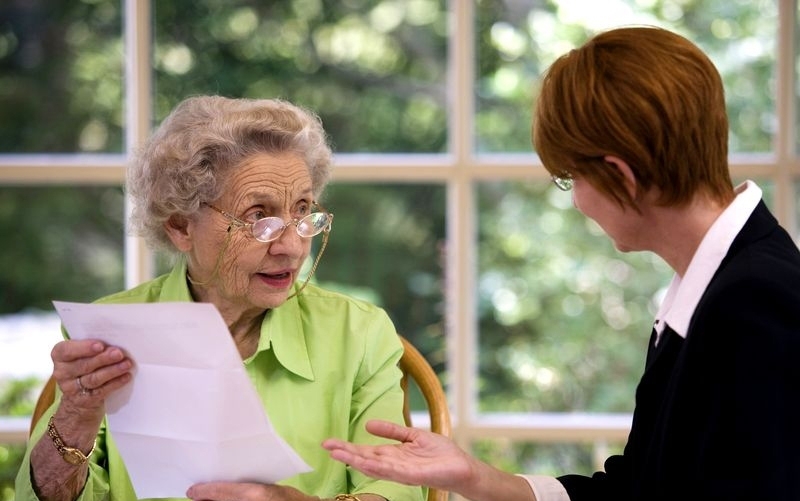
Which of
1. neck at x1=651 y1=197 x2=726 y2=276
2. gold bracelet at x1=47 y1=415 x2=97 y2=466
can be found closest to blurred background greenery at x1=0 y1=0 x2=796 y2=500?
gold bracelet at x1=47 y1=415 x2=97 y2=466

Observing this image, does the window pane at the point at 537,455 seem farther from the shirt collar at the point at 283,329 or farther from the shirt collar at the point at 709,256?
the shirt collar at the point at 709,256

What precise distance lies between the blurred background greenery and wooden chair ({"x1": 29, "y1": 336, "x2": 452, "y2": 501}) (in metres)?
0.99

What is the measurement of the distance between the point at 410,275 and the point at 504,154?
465 millimetres

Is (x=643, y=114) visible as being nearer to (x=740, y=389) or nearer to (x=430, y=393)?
(x=740, y=389)

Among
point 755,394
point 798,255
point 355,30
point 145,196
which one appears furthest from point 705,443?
point 355,30

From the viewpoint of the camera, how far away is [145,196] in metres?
2.00

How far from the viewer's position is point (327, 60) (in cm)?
312

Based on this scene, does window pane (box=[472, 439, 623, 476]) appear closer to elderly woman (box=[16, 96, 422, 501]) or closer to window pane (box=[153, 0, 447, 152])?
window pane (box=[153, 0, 447, 152])

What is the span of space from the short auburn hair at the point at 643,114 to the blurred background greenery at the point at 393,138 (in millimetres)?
1581

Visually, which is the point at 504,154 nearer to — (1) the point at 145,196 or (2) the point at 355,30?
(2) the point at 355,30

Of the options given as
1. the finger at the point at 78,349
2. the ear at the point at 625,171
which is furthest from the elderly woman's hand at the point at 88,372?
the ear at the point at 625,171

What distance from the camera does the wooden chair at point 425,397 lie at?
2.01 m

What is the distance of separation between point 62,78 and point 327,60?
80cm

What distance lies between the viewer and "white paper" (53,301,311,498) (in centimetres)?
146
